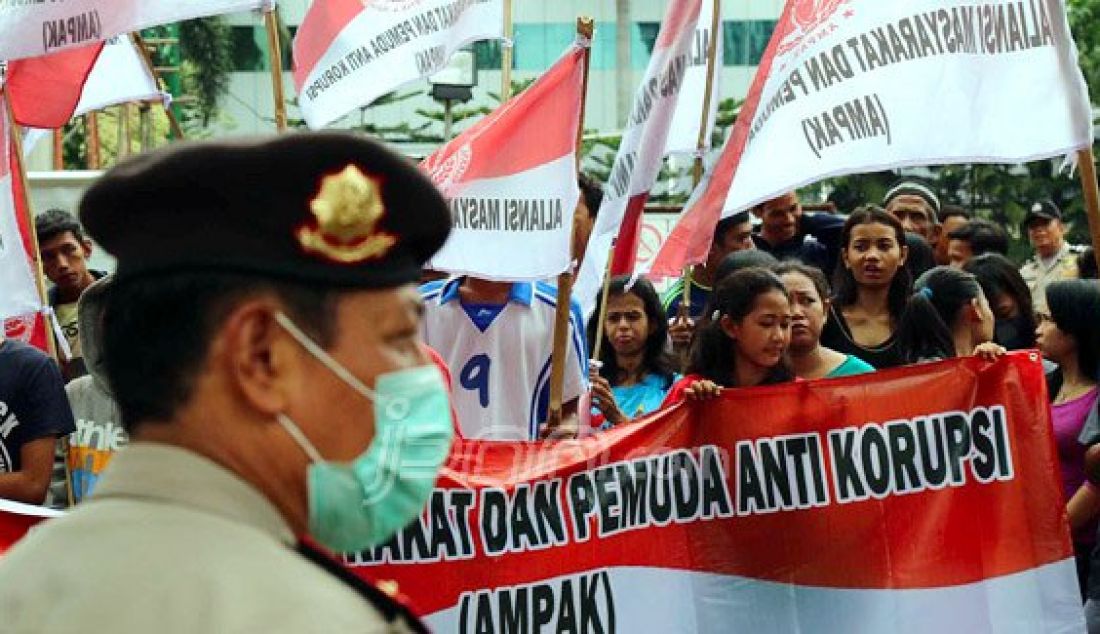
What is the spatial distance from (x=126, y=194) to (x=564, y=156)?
5.16 meters

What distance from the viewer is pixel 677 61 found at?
7.56 meters

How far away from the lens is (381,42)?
877cm

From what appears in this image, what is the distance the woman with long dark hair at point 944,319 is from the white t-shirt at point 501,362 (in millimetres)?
1152

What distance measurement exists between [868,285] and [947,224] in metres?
3.54

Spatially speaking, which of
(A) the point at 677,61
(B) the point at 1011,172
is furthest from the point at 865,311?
(B) the point at 1011,172

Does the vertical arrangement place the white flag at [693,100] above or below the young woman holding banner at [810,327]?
above

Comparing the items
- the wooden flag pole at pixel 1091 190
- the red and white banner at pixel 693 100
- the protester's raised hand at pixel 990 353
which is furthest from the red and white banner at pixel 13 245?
the wooden flag pole at pixel 1091 190

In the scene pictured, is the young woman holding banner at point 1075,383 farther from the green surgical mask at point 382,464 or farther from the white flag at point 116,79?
the white flag at point 116,79

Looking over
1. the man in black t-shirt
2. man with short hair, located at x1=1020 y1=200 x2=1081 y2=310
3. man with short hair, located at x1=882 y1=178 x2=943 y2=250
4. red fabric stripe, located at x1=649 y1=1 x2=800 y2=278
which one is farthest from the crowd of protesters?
man with short hair, located at x1=1020 y1=200 x2=1081 y2=310

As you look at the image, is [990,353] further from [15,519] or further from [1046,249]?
[1046,249]

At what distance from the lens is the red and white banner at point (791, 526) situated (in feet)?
19.9

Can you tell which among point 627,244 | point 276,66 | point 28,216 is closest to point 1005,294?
point 627,244

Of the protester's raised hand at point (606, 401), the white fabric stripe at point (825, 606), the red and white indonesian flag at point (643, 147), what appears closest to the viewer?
the white fabric stripe at point (825, 606)

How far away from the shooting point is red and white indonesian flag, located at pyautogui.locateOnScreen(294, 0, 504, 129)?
8.77 m
